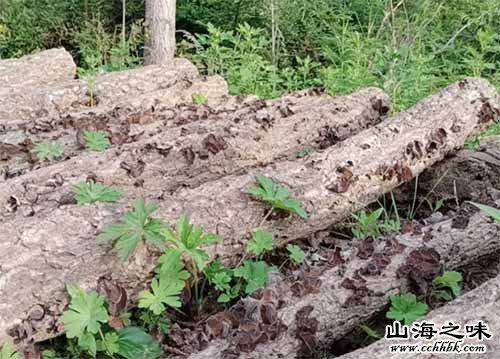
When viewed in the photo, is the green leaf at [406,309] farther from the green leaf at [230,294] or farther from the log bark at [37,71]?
the log bark at [37,71]

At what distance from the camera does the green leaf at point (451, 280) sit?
2.37m

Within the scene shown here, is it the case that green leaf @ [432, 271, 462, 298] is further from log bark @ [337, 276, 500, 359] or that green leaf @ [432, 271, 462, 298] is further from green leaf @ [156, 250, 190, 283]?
green leaf @ [156, 250, 190, 283]

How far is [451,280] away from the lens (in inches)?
93.4

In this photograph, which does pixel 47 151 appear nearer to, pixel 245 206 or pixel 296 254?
pixel 245 206

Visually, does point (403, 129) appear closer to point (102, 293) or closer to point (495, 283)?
point (495, 283)

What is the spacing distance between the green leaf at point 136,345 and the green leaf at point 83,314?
4.6 inches

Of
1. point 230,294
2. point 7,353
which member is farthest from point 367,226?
point 7,353

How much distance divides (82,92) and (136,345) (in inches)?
107

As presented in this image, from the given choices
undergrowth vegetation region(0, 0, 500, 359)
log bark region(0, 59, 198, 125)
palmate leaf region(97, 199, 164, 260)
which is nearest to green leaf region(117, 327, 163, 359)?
undergrowth vegetation region(0, 0, 500, 359)

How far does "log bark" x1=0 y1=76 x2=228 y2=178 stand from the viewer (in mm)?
3455

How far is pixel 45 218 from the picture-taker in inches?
93.0

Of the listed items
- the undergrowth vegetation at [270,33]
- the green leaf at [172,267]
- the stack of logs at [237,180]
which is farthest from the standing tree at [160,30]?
the green leaf at [172,267]

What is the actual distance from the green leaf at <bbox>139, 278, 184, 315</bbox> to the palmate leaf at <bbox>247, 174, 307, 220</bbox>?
0.55 metres

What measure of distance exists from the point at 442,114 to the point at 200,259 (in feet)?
5.79
